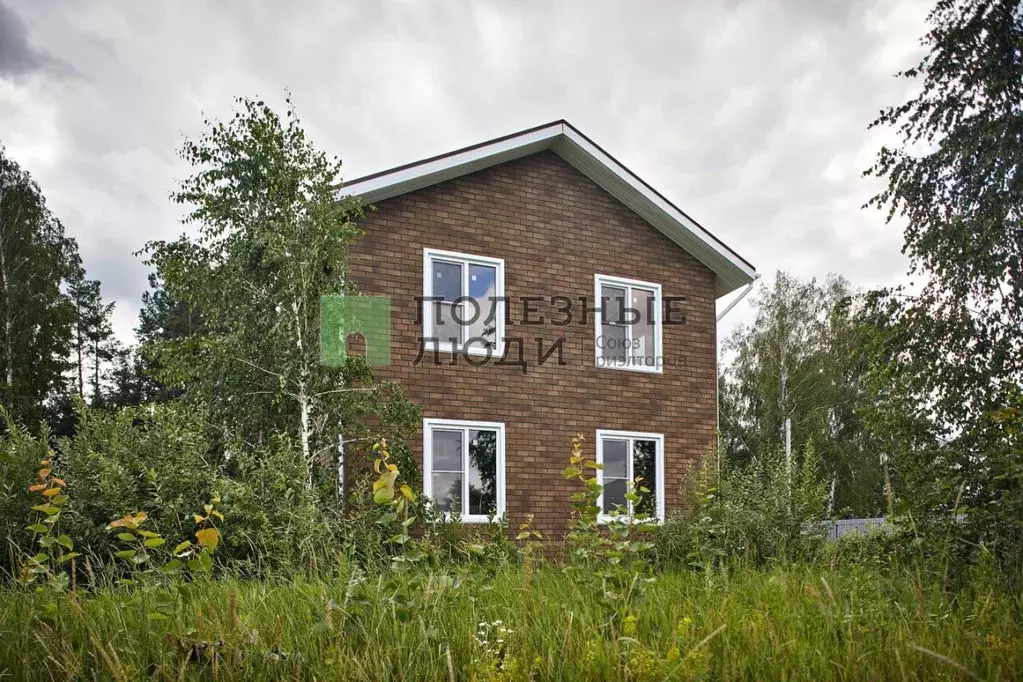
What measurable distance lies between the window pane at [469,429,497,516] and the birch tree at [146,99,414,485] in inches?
87.3

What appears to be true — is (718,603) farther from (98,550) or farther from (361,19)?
(361,19)

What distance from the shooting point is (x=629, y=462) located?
13375 mm

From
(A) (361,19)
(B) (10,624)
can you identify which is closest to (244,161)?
(A) (361,19)

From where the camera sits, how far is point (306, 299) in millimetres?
9727

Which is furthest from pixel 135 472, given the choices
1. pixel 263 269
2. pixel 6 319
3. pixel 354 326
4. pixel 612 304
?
pixel 6 319

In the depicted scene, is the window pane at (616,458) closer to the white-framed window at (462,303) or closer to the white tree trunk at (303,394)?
the white-framed window at (462,303)

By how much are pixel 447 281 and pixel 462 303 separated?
1.18 feet

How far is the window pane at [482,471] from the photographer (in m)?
12.0

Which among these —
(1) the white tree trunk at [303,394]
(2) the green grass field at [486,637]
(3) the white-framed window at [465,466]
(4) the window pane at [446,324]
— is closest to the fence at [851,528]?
(2) the green grass field at [486,637]

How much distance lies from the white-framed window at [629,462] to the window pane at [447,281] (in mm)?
2881

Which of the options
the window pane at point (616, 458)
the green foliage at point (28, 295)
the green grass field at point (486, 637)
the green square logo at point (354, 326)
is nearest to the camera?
the green grass field at point (486, 637)

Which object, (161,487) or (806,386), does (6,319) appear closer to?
(161,487)

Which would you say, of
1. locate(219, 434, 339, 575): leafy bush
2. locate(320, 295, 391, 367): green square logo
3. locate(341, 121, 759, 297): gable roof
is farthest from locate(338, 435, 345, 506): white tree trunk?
locate(341, 121, 759, 297): gable roof

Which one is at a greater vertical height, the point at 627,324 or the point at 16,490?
the point at 627,324
